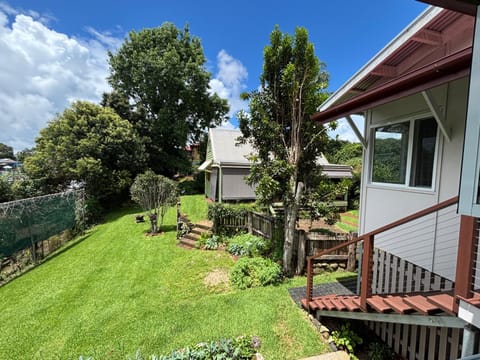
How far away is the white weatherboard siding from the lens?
A: 120 inches

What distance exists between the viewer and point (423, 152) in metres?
3.60

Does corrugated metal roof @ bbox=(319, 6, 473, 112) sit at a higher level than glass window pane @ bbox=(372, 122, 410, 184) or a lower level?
higher

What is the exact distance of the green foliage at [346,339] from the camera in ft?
12.3

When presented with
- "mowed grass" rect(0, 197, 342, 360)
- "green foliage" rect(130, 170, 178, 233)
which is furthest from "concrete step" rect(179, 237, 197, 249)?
"green foliage" rect(130, 170, 178, 233)

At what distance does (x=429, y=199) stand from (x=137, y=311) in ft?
20.4

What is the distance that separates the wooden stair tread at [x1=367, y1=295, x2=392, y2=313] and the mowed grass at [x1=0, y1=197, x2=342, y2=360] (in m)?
1.43

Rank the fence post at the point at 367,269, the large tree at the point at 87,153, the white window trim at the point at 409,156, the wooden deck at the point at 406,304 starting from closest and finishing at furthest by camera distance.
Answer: the wooden deck at the point at 406,304
the fence post at the point at 367,269
the white window trim at the point at 409,156
the large tree at the point at 87,153

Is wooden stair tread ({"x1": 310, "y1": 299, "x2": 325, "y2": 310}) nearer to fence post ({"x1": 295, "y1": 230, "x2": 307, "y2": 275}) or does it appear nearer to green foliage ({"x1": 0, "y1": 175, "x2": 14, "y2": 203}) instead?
fence post ({"x1": 295, "y1": 230, "x2": 307, "y2": 275})

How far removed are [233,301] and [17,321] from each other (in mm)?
4885

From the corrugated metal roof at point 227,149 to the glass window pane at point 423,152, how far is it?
1032 centimetres

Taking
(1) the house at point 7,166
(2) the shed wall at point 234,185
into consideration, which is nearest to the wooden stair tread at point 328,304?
(2) the shed wall at point 234,185

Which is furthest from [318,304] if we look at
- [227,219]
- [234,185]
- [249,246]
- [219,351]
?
[234,185]

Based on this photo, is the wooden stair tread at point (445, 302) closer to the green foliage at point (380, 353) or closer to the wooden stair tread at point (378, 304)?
the wooden stair tread at point (378, 304)

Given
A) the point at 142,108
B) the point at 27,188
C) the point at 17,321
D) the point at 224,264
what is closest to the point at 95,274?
the point at 17,321
